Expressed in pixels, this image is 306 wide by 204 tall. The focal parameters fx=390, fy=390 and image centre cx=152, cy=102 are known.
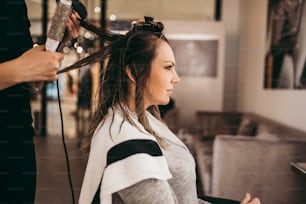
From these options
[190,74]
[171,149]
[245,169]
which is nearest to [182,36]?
[190,74]

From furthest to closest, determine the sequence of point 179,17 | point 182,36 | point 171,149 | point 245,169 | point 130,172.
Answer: point 179,17, point 182,36, point 245,169, point 171,149, point 130,172

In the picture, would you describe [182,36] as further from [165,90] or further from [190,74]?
[165,90]

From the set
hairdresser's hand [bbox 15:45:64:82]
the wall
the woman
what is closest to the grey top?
the woman

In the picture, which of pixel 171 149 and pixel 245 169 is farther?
pixel 245 169

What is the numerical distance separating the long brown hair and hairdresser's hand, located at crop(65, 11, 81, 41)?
0.15ft

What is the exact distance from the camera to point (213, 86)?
406cm

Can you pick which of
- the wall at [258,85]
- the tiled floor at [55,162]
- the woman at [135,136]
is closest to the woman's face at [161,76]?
the woman at [135,136]

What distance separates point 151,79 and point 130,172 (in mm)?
182

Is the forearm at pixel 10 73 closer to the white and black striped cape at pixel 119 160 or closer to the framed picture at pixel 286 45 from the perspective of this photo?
the white and black striped cape at pixel 119 160

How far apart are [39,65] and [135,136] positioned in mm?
199

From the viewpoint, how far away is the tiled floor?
6.05ft

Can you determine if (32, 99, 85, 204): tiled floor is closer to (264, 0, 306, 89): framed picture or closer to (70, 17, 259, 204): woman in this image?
(70, 17, 259, 204): woman

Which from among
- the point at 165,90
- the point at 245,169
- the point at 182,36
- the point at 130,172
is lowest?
the point at 245,169

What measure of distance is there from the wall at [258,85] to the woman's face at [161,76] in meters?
1.57
